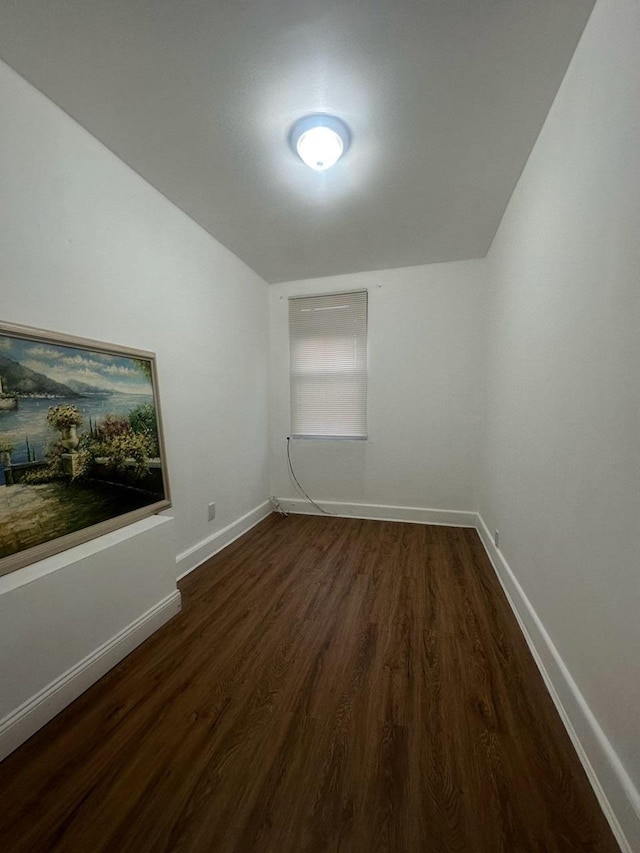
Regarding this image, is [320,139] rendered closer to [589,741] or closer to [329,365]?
[329,365]

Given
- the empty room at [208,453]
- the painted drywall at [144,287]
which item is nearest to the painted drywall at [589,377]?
the empty room at [208,453]

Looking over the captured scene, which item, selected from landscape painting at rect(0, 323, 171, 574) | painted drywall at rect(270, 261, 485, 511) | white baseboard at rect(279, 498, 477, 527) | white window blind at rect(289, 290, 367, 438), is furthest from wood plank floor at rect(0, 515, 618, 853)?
white window blind at rect(289, 290, 367, 438)

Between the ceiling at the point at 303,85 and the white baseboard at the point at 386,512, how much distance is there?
104 inches

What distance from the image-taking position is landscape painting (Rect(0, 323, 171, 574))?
1.25 metres

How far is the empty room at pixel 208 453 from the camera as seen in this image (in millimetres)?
923

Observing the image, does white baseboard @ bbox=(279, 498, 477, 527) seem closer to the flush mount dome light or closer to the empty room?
the empty room

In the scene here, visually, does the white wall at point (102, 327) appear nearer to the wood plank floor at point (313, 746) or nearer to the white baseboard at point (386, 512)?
the wood plank floor at point (313, 746)

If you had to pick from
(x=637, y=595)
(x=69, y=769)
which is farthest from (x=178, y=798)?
(x=637, y=595)

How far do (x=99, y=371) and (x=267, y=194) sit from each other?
156cm

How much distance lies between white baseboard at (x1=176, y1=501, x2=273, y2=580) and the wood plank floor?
1.53 feet

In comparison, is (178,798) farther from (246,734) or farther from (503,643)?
(503,643)

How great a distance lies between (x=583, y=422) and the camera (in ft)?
3.68

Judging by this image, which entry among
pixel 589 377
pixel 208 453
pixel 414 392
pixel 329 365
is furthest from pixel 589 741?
pixel 329 365

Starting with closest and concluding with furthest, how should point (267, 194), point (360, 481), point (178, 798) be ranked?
point (178, 798) < point (267, 194) < point (360, 481)
